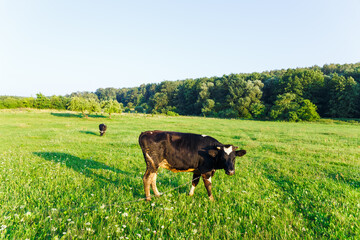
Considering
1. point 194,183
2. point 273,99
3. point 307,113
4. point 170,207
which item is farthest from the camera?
point 273,99

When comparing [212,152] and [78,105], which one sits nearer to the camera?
[212,152]

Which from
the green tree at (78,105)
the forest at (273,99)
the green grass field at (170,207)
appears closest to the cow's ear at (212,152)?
the green grass field at (170,207)

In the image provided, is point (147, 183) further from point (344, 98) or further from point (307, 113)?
point (344, 98)

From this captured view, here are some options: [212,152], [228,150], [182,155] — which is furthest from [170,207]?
[228,150]

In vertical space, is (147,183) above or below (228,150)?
below

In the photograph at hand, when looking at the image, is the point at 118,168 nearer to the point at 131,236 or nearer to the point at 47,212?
the point at 47,212

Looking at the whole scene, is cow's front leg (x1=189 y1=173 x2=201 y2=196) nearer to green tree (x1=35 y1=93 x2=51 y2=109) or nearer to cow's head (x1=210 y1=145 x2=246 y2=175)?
cow's head (x1=210 y1=145 x2=246 y2=175)

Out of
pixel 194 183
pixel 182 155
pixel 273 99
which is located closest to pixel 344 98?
pixel 273 99

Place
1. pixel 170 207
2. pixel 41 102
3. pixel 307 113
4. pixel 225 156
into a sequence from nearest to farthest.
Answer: pixel 170 207, pixel 225 156, pixel 307 113, pixel 41 102

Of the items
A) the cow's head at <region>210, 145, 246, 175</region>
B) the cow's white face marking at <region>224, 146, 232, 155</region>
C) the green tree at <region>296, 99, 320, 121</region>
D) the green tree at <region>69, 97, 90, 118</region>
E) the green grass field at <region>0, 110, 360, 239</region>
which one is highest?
the green tree at <region>69, 97, 90, 118</region>

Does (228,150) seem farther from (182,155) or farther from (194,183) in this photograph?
(194,183)

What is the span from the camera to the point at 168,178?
7746 mm

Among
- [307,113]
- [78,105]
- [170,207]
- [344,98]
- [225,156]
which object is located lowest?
[307,113]

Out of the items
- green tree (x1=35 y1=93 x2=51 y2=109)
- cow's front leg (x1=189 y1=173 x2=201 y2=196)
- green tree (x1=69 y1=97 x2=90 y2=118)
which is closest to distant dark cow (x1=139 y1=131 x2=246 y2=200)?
cow's front leg (x1=189 y1=173 x2=201 y2=196)
